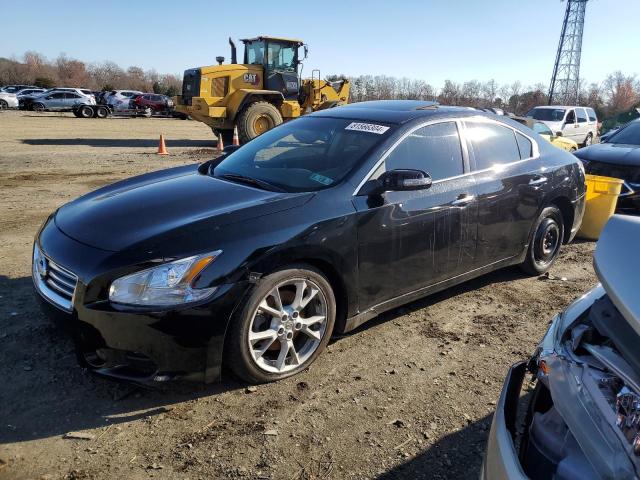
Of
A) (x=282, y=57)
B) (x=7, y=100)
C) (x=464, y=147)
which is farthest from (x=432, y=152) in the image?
(x=7, y=100)

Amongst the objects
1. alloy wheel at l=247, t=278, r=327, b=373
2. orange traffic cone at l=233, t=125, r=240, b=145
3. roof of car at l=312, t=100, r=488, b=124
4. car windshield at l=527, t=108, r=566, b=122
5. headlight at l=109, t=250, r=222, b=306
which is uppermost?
car windshield at l=527, t=108, r=566, b=122

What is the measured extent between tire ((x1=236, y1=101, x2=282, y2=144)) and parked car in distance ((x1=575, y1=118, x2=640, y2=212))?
9565mm

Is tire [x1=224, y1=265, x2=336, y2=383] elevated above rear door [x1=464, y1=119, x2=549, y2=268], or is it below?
below

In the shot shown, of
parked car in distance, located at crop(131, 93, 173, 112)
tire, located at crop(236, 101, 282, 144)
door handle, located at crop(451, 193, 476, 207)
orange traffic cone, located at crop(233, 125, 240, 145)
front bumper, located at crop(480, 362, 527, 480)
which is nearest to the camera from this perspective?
front bumper, located at crop(480, 362, 527, 480)

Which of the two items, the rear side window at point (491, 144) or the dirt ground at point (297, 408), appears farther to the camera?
the rear side window at point (491, 144)

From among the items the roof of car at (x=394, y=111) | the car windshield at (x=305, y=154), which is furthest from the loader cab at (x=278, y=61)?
the car windshield at (x=305, y=154)

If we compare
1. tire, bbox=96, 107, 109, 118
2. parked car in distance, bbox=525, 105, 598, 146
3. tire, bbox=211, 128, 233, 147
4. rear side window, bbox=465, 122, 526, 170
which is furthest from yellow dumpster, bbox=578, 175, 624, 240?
tire, bbox=96, 107, 109, 118

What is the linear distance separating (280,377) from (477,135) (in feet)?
8.69

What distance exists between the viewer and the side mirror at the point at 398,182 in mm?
3428

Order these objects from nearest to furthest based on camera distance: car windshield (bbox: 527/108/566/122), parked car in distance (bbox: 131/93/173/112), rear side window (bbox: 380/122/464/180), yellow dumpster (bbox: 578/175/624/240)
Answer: rear side window (bbox: 380/122/464/180)
yellow dumpster (bbox: 578/175/624/240)
car windshield (bbox: 527/108/566/122)
parked car in distance (bbox: 131/93/173/112)

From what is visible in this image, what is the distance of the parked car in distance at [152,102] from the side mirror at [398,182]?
37.0 m

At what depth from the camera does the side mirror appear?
11.2 feet

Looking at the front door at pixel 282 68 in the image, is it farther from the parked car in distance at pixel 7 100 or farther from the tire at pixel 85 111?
the parked car in distance at pixel 7 100

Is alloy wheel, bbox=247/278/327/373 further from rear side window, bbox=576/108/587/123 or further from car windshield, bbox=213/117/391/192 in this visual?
rear side window, bbox=576/108/587/123
